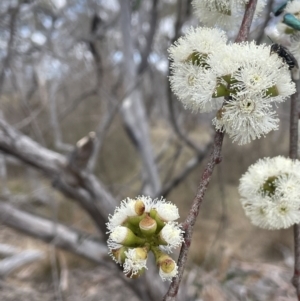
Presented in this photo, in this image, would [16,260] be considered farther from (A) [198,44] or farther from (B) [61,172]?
(A) [198,44]

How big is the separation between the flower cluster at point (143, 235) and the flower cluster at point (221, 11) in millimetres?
304

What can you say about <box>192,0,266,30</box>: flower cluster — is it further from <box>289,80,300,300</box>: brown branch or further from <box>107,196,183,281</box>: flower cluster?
<box>107,196,183,281</box>: flower cluster

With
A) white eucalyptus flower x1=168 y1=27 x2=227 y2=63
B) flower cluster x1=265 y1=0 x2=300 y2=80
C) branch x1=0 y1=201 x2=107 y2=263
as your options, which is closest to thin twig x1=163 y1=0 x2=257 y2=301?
white eucalyptus flower x1=168 y1=27 x2=227 y2=63

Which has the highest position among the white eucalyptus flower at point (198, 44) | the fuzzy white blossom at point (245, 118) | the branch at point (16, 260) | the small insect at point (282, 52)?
the small insect at point (282, 52)

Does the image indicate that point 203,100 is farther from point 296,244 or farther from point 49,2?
point 49,2

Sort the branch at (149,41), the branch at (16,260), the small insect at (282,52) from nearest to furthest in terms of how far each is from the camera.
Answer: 1. the small insect at (282,52)
2. the branch at (149,41)
3. the branch at (16,260)

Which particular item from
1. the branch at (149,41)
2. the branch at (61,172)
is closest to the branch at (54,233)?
the branch at (61,172)

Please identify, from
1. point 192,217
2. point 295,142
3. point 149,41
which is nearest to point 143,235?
point 192,217

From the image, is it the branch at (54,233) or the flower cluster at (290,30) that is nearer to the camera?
the flower cluster at (290,30)

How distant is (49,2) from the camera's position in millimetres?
1766

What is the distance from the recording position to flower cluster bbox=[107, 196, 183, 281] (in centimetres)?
38

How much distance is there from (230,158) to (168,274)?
137 inches

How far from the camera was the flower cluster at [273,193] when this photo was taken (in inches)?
20.9

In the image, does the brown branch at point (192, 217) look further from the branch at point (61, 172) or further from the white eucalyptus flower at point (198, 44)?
the branch at point (61, 172)
